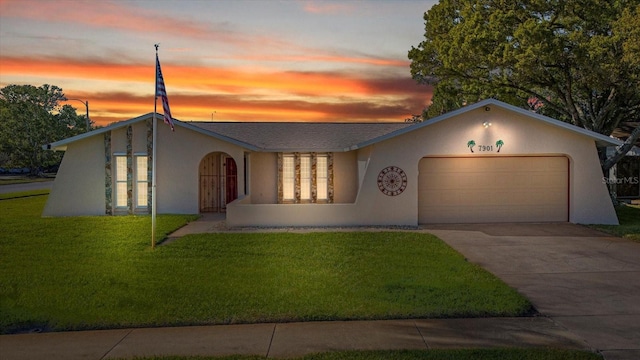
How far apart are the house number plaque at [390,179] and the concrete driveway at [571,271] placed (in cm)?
179

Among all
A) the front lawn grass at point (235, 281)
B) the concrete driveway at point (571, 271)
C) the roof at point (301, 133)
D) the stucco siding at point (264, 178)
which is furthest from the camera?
the stucco siding at point (264, 178)

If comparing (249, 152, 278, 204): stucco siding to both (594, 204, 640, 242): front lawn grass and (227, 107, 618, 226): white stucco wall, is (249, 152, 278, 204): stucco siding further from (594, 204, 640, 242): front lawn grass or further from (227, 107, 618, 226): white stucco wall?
(594, 204, 640, 242): front lawn grass

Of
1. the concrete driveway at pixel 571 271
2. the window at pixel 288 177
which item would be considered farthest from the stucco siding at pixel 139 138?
the concrete driveway at pixel 571 271

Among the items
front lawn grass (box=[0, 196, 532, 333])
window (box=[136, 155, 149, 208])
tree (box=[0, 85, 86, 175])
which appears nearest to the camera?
front lawn grass (box=[0, 196, 532, 333])

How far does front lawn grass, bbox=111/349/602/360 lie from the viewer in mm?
5770

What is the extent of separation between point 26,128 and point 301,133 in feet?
142

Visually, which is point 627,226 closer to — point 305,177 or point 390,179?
point 390,179

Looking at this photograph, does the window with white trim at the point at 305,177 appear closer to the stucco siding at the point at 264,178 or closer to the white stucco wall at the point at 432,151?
the stucco siding at the point at 264,178

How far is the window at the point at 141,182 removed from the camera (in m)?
19.3

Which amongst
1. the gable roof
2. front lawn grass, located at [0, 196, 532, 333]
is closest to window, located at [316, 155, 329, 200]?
the gable roof

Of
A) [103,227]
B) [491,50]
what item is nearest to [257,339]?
[103,227]

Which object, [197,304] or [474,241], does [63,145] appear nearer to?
[197,304]

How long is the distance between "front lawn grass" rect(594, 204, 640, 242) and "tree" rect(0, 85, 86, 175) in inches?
2108

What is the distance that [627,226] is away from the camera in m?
16.4
